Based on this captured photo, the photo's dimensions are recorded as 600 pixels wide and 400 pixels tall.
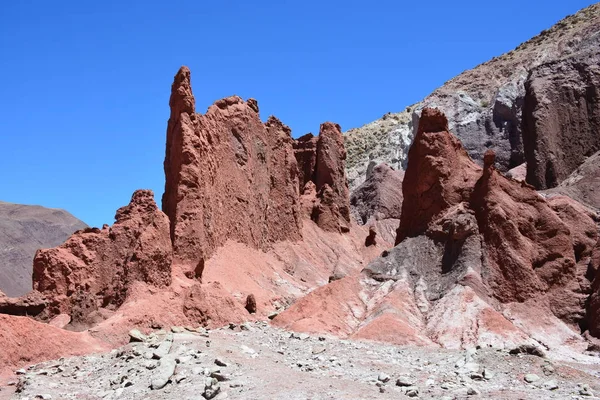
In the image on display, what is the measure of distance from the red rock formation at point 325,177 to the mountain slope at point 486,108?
27.1 m

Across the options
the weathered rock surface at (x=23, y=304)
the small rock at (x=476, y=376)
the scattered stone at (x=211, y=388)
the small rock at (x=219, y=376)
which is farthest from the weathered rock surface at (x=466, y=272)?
the scattered stone at (x=211, y=388)

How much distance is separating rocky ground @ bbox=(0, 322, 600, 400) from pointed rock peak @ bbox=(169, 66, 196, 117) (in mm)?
14340

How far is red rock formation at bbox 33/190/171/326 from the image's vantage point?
2958cm

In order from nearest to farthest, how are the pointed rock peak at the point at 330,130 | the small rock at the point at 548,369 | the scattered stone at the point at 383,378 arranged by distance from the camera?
the scattered stone at the point at 383,378 → the small rock at the point at 548,369 → the pointed rock peak at the point at 330,130

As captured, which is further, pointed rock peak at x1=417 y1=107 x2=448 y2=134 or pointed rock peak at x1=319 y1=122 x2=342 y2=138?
pointed rock peak at x1=319 y1=122 x2=342 y2=138

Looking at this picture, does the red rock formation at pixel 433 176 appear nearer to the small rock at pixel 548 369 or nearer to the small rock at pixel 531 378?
the small rock at pixel 548 369

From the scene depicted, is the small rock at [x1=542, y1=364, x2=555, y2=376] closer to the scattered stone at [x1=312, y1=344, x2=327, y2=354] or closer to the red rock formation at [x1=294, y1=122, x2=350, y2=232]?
the scattered stone at [x1=312, y1=344, x2=327, y2=354]

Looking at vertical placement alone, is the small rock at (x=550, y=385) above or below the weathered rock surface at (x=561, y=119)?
below

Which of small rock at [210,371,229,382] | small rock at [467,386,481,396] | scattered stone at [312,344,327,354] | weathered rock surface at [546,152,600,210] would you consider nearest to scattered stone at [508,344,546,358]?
small rock at [467,386,481,396]

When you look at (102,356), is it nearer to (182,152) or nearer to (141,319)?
(141,319)

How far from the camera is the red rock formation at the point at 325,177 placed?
201 feet

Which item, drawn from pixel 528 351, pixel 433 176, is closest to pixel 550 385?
pixel 528 351

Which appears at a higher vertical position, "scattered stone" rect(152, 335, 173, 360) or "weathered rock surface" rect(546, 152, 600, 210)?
"weathered rock surface" rect(546, 152, 600, 210)

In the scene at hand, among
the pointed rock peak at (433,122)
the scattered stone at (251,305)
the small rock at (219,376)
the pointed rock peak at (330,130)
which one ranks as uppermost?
the pointed rock peak at (330,130)
